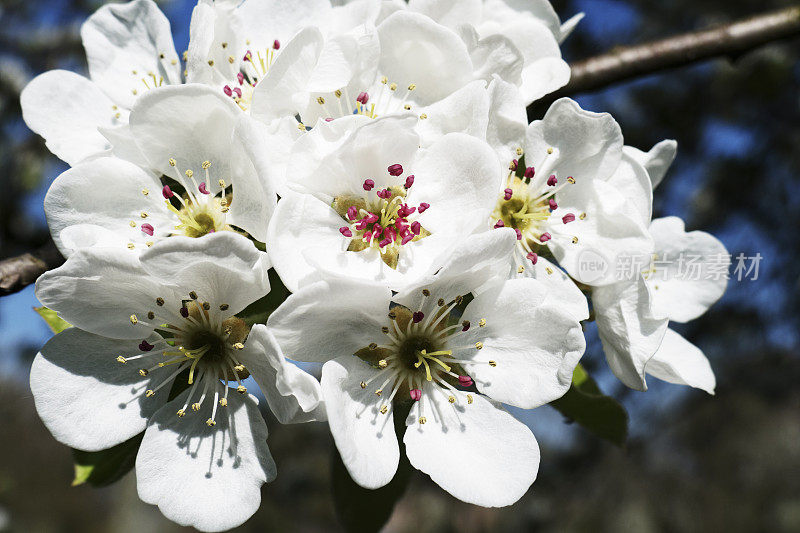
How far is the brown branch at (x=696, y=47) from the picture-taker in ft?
6.48

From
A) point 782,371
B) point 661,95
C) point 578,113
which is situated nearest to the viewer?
point 578,113

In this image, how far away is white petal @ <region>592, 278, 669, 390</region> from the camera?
1.32 meters

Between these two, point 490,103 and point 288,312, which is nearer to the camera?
point 288,312

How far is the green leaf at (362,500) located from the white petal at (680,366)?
600 millimetres

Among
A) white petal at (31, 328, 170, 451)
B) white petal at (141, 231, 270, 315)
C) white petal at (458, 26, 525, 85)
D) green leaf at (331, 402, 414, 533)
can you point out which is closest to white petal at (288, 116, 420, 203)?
white petal at (141, 231, 270, 315)

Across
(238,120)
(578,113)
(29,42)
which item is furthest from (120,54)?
(29,42)

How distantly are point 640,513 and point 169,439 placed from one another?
28.2 ft

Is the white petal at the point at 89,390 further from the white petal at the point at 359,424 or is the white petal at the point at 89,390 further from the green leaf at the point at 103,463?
the white petal at the point at 359,424

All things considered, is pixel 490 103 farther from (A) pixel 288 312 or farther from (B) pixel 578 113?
(A) pixel 288 312

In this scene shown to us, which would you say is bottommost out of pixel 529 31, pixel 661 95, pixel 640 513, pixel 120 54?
pixel 640 513

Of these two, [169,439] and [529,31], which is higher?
[529,31]

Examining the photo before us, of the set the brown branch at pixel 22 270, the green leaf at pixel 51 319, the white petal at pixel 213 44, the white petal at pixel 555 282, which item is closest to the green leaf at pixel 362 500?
the white petal at pixel 555 282

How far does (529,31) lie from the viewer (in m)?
1.46

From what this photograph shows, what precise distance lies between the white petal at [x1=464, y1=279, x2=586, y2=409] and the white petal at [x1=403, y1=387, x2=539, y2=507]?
0.05 m
